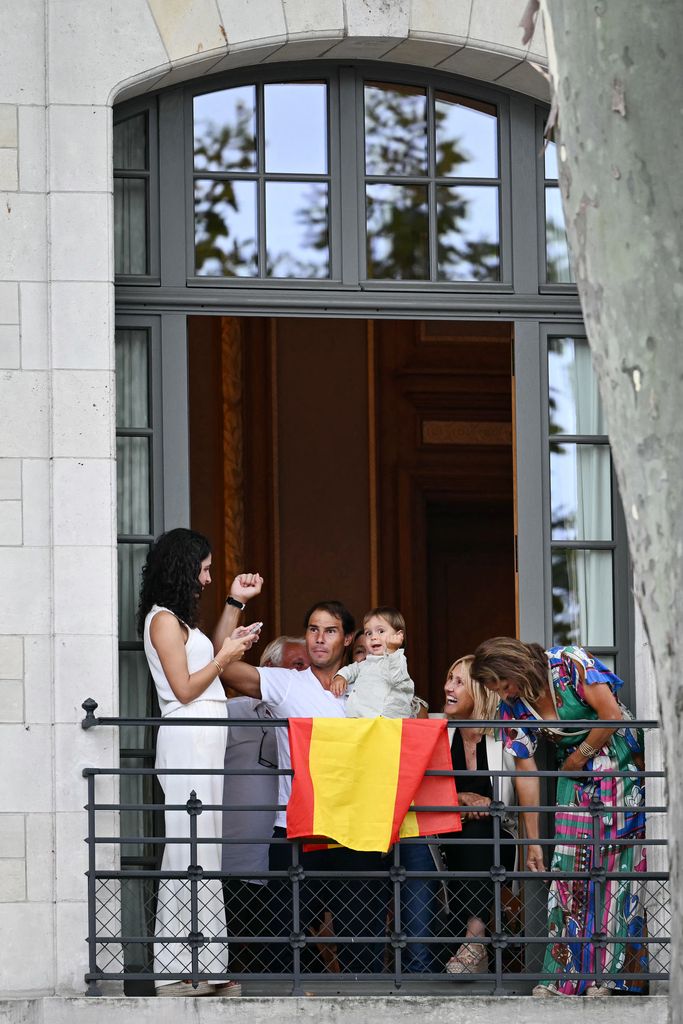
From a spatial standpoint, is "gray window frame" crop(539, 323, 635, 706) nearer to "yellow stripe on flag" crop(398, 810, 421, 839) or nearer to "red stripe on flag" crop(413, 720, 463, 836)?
"red stripe on flag" crop(413, 720, 463, 836)

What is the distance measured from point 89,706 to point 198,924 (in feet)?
3.61

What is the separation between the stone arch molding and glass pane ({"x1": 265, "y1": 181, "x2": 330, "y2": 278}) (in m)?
0.66

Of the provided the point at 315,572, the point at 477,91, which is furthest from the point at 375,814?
the point at 315,572

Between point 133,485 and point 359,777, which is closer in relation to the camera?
point 359,777

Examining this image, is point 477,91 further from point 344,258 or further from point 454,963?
point 454,963

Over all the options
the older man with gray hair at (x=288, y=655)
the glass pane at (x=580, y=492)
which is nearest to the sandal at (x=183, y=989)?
the older man with gray hair at (x=288, y=655)

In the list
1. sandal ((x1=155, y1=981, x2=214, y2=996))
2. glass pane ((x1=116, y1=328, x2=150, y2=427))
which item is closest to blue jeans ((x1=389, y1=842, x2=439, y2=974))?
sandal ((x1=155, y1=981, x2=214, y2=996))

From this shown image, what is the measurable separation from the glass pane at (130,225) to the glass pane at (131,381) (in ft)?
1.11

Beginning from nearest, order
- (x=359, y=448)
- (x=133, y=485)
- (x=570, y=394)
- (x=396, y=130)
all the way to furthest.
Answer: (x=133, y=485) < (x=396, y=130) < (x=570, y=394) < (x=359, y=448)

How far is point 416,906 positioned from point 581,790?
0.98m

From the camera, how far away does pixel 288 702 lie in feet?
29.5

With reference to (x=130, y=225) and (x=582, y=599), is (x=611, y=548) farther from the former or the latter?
(x=130, y=225)

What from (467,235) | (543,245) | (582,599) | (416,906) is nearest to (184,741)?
(416,906)

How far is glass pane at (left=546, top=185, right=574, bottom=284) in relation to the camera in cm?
985
